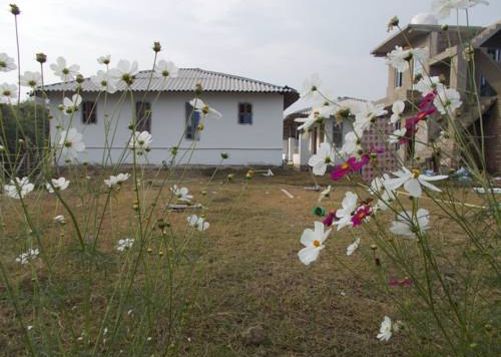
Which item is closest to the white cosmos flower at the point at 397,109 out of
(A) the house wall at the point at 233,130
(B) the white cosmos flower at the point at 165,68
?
(B) the white cosmos flower at the point at 165,68

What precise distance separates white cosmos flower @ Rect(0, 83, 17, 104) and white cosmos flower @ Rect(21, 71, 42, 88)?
56 millimetres

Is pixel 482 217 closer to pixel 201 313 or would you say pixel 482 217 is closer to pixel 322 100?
pixel 322 100

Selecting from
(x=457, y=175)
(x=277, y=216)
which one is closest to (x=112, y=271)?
(x=457, y=175)

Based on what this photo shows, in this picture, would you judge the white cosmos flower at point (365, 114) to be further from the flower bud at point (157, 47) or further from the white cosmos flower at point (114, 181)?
the white cosmos flower at point (114, 181)

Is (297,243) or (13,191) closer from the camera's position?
(13,191)

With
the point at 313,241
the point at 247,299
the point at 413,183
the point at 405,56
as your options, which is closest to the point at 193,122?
the point at 247,299

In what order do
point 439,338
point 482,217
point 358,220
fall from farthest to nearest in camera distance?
point 439,338 → point 482,217 → point 358,220

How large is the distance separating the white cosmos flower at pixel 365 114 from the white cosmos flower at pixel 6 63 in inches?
32.0

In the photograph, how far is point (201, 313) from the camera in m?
1.78

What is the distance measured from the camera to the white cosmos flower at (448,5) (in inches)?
36.0

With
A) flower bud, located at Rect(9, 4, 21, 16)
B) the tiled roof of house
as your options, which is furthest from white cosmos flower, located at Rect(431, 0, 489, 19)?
the tiled roof of house

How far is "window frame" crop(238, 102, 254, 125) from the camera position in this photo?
39.5 ft

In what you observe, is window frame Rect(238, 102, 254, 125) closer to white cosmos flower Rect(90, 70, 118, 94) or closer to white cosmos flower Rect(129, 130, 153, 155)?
white cosmos flower Rect(129, 130, 153, 155)

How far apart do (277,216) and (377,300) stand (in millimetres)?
2293
